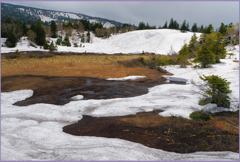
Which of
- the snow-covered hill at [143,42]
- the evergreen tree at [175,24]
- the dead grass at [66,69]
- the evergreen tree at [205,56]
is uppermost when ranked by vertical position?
the evergreen tree at [175,24]

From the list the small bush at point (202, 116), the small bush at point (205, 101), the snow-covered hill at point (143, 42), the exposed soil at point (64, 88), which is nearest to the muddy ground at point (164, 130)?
the exposed soil at point (64, 88)

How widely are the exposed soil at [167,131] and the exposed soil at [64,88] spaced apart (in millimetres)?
4108

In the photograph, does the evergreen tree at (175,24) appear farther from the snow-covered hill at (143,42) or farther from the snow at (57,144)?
the snow at (57,144)

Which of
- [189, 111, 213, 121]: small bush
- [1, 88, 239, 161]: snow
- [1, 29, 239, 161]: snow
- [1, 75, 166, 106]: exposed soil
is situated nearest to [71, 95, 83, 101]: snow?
[1, 29, 239, 161]: snow

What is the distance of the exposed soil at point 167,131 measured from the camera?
4617 millimetres

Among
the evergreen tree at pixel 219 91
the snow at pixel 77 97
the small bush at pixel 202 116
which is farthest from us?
the snow at pixel 77 97

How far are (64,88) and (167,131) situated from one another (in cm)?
955

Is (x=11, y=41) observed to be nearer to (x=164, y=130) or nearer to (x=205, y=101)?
(x=164, y=130)

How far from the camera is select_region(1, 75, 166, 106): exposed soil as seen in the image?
10.4 meters

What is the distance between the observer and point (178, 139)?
16.4ft

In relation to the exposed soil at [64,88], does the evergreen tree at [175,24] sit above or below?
above

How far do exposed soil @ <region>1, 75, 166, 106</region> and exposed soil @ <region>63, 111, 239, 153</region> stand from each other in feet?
13.5

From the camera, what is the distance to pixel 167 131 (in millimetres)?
5590

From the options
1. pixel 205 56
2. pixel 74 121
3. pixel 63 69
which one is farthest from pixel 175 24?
pixel 74 121
